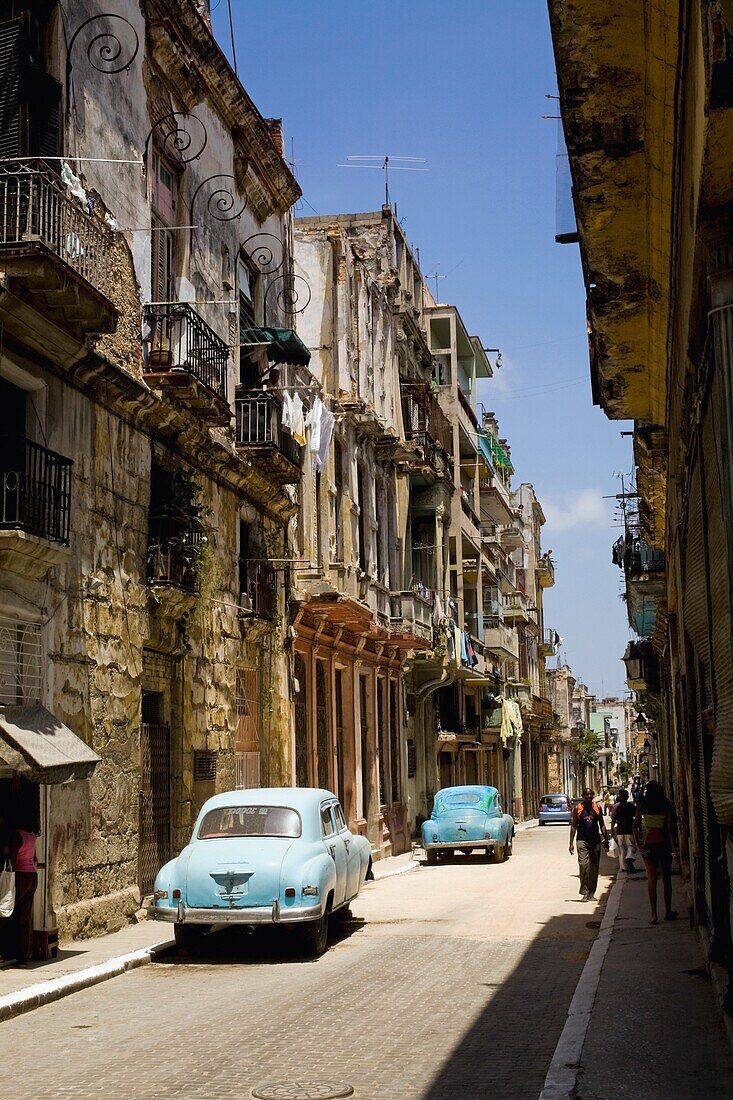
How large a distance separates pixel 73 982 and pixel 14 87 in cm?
966

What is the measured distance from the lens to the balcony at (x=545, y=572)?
83.8 m

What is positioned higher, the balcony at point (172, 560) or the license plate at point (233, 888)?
the balcony at point (172, 560)

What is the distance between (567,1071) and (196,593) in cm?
1172

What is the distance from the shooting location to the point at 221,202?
864 inches

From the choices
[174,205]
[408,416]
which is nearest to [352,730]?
[408,416]

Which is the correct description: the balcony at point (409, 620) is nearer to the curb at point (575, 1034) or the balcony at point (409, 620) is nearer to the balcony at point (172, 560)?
the balcony at point (172, 560)

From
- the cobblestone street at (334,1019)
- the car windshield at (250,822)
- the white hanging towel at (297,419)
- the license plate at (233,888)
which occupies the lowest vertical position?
the cobblestone street at (334,1019)

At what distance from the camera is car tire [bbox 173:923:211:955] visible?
13.6 m

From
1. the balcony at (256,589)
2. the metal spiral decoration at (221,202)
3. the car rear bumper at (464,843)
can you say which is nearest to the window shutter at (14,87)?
the metal spiral decoration at (221,202)

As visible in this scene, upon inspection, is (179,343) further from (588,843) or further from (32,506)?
(588,843)

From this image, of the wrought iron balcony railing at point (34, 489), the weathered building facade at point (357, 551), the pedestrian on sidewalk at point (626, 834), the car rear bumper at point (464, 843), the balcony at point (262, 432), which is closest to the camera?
the wrought iron balcony railing at point (34, 489)

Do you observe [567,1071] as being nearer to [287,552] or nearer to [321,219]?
[287,552]

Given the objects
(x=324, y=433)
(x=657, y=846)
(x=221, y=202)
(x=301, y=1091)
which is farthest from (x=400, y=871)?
(x=301, y=1091)

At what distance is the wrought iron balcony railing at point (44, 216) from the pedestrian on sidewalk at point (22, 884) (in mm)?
5757
